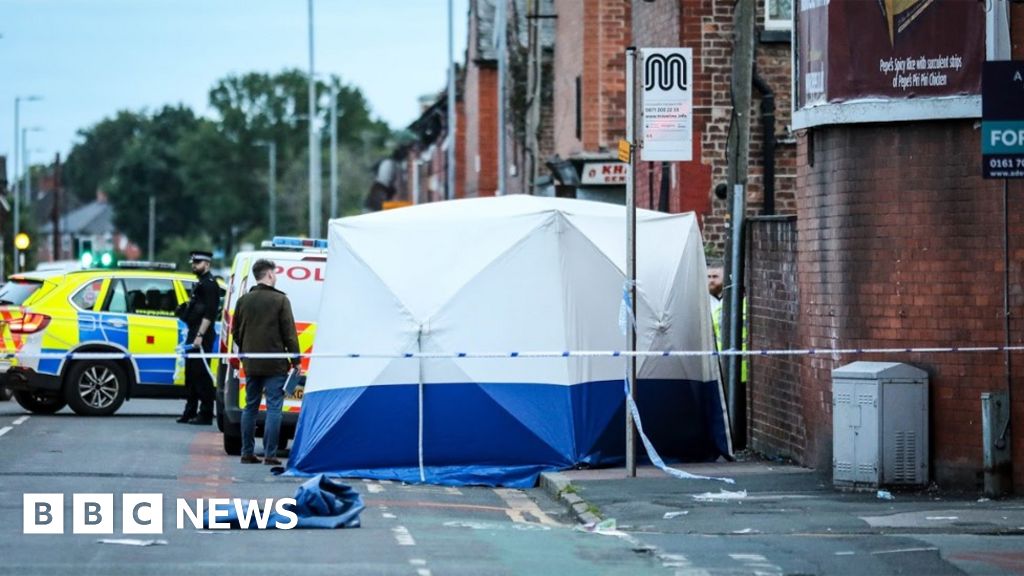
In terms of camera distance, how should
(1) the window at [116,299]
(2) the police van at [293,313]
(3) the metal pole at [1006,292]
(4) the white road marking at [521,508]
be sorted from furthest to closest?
1. (1) the window at [116,299]
2. (2) the police van at [293,313]
3. (3) the metal pole at [1006,292]
4. (4) the white road marking at [521,508]

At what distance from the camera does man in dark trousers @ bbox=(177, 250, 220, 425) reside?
23109mm

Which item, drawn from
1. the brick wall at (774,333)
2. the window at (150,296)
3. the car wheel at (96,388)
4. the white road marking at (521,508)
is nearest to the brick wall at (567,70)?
the window at (150,296)

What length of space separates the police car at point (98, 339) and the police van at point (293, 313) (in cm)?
421

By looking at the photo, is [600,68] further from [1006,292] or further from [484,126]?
[484,126]

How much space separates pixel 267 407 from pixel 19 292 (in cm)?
810

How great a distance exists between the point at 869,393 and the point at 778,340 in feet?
9.89

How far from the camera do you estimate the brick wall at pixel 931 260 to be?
14.3 m

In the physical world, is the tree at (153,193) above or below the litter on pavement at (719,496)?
above

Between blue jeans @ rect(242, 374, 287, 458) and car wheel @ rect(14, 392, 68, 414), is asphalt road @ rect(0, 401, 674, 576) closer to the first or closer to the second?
blue jeans @ rect(242, 374, 287, 458)

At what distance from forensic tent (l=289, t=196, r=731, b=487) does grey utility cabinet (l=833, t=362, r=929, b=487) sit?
9.25 feet

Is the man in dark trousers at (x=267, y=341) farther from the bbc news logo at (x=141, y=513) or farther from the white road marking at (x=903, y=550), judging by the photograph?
the white road marking at (x=903, y=550)

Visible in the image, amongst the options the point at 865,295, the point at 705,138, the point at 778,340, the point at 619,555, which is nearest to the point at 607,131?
the point at 705,138

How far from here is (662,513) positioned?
13.5 meters

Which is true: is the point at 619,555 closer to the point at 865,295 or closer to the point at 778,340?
the point at 865,295
